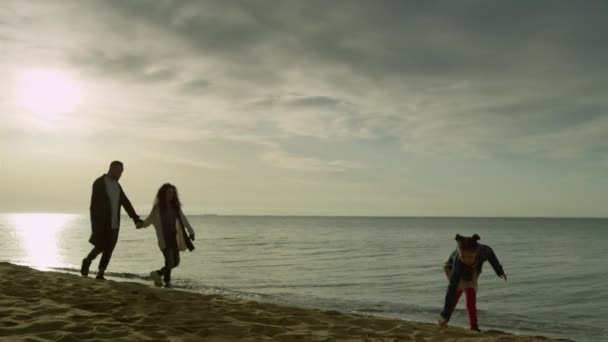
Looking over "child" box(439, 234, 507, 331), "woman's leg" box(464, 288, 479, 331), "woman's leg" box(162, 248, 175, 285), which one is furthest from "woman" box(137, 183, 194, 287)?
"woman's leg" box(464, 288, 479, 331)

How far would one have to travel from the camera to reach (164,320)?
Answer: 648cm

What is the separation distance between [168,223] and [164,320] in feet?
15.0

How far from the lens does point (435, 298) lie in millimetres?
15805

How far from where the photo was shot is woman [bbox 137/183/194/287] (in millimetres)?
10789

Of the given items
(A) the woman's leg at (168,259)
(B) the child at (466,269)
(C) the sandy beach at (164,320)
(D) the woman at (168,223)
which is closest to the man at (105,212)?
(D) the woman at (168,223)

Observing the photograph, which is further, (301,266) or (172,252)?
(301,266)

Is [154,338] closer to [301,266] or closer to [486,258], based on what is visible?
[486,258]

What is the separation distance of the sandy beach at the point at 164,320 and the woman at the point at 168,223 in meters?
1.87

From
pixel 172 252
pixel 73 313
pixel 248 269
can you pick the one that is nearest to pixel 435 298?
pixel 172 252

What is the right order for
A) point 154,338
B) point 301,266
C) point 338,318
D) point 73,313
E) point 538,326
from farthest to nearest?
point 301,266
point 538,326
point 338,318
point 73,313
point 154,338

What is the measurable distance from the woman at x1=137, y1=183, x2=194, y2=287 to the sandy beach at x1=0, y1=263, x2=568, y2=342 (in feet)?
6.14

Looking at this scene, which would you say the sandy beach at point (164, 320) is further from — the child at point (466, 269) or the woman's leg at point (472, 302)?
the woman's leg at point (472, 302)

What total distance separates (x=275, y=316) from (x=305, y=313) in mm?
782

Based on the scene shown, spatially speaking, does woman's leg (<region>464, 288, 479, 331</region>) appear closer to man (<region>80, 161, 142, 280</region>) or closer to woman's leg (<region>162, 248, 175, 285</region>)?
woman's leg (<region>162, 248, 175, 285</region>)
